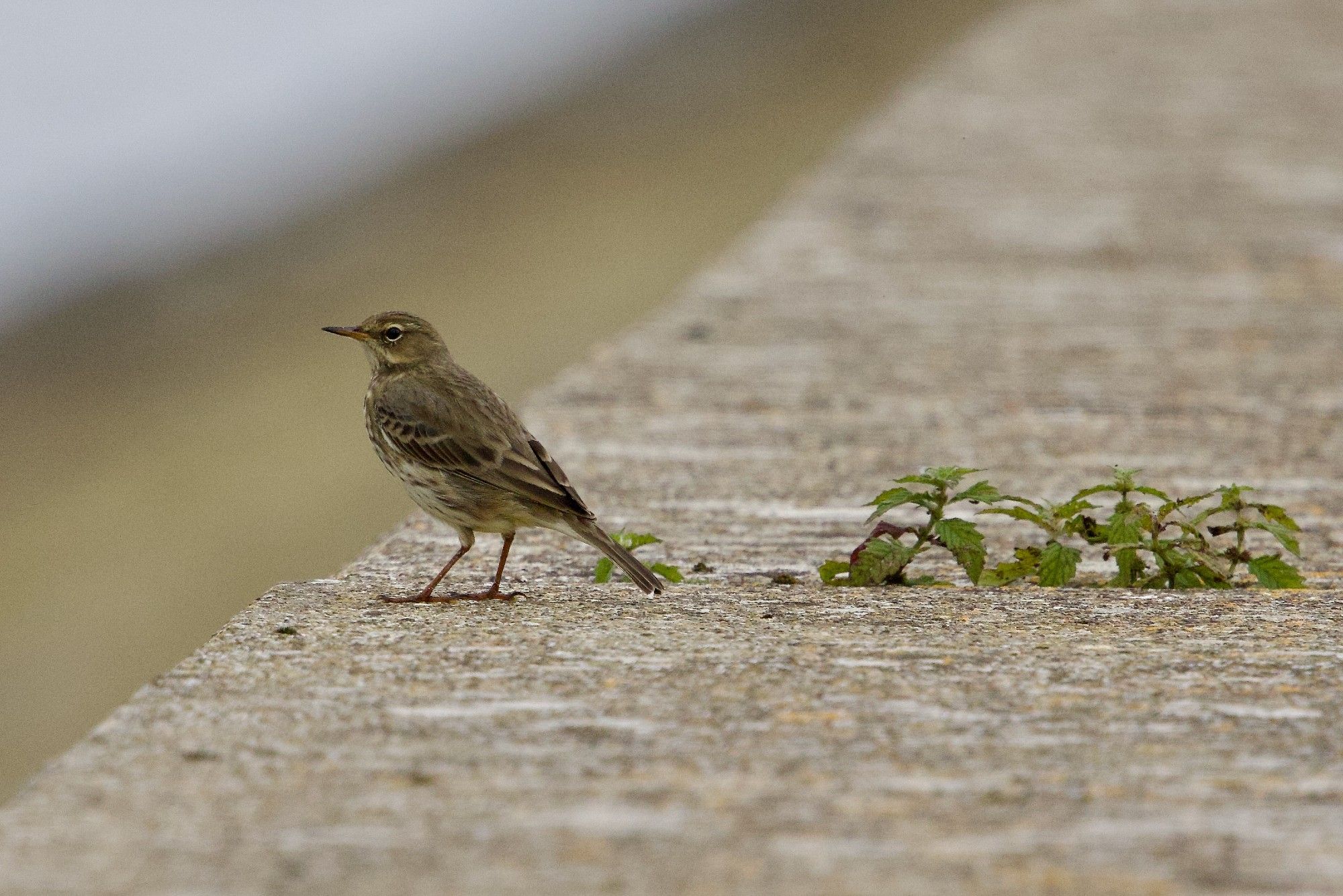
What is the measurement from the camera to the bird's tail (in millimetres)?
3590

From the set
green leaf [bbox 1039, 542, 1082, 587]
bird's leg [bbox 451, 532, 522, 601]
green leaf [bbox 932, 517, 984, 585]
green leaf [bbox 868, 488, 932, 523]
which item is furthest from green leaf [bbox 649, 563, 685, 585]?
green leaf [bbox 1039, 542, 1082, 587]

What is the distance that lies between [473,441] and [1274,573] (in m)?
1.78

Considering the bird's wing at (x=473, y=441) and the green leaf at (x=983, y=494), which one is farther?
the bird's wing at (x=473, y=441)

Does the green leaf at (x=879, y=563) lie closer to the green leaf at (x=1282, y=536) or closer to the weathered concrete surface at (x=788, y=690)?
the weathered concrete surface at (x=788, y=690)

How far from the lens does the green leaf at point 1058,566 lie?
372 cm

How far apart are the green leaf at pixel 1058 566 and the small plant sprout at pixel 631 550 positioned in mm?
791

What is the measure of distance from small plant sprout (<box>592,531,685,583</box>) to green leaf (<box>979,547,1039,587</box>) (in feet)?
2.22

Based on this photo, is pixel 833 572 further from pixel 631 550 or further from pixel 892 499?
pixel 631 550

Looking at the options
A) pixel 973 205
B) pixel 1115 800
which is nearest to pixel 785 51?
pixel 973 205

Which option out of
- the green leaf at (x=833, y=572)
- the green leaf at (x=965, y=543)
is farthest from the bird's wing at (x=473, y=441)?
the green leaf at (x=965, y=543)

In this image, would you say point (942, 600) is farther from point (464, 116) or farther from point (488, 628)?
point (464, 116)

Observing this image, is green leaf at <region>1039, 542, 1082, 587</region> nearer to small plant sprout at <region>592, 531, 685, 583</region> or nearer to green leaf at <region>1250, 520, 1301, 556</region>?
green leaf at <region>1250, 520, 1301, 556</region>

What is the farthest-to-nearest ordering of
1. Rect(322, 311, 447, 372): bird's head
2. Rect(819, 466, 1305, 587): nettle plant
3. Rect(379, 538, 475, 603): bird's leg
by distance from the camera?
Rect(322, 311, 447, 372): bird's head
Rect(819, 466, 1305, 587): nettle plant
Rect(379, 538, 475, 603): bird's leg

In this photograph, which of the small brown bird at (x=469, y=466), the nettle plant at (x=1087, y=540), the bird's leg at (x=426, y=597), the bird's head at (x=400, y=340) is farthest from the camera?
the bird's head at (x=400, y=340)
